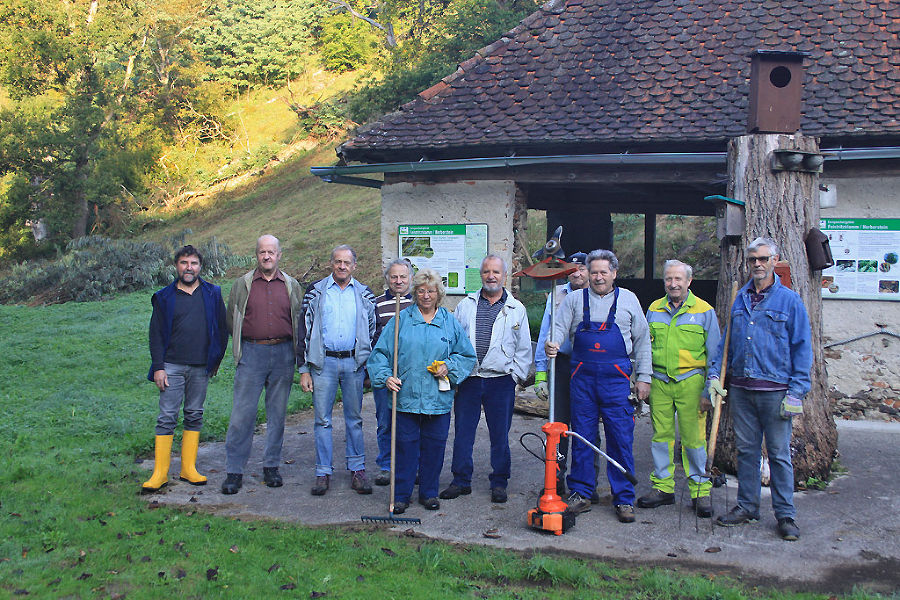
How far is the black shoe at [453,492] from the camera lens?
6.39 m

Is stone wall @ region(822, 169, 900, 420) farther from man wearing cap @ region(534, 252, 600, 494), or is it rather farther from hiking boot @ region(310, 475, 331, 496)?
hiking boot @ region(310, 475, 331, 496)

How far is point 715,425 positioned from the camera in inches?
226

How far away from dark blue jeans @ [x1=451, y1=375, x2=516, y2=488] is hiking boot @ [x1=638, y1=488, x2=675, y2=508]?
1040 millimetres

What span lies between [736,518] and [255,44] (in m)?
42.6

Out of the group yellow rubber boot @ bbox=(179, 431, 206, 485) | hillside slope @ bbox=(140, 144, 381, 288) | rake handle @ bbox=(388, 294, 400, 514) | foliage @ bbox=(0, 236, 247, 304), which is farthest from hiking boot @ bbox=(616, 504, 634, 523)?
foliage @ bbox=(0, 236, 247, 304)

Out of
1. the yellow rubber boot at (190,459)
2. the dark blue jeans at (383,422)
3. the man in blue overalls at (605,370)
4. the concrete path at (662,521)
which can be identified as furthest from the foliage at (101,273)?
the man in blue overalls at (605,370)

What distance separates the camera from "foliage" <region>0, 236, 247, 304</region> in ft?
72.3

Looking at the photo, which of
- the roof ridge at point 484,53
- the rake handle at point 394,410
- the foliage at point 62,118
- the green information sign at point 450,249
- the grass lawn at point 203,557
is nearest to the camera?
the grass lawn at point 203,557

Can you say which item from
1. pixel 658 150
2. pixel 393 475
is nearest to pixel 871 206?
pixel 658 150

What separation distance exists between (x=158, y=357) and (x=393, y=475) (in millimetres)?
2152

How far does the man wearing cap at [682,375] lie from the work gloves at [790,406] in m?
0.60

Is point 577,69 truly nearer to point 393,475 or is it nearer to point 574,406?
point 574,406

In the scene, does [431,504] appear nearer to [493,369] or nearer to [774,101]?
[493,369]

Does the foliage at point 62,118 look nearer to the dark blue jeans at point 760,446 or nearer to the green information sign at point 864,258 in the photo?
the green information sign at point 864,258
